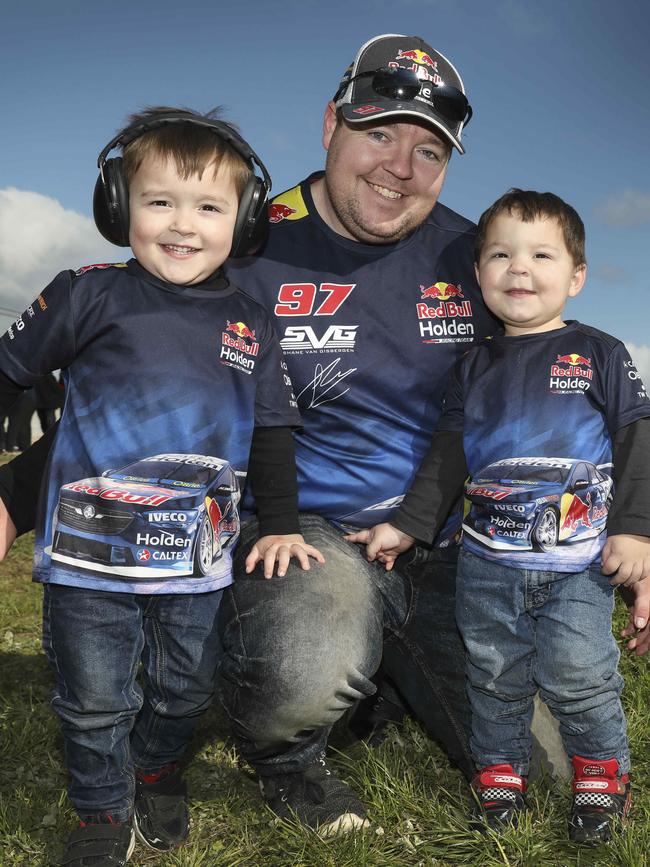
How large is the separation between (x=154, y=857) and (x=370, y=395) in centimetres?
203

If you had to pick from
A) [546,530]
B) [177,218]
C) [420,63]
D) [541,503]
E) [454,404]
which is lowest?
[546,530]

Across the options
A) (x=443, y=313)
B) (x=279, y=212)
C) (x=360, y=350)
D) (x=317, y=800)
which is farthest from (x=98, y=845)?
(x=279, y=212)

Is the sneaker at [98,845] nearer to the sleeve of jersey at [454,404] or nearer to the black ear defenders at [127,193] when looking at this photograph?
the sleeve of jersey at [454,404]

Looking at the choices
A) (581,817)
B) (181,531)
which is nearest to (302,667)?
(181,531)

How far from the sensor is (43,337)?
284 cm

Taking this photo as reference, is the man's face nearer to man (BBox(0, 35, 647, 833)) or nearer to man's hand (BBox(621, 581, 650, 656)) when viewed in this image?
man (BBox(0, 35, 647, 833))

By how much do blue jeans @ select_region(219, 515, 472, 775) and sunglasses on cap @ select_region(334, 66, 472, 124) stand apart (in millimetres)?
1911

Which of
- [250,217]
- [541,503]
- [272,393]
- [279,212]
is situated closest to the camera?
[541,503]

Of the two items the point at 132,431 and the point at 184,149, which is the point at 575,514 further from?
the point at 184,149

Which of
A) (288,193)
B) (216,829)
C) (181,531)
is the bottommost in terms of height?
(216,829)

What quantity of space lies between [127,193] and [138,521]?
118 centimetres

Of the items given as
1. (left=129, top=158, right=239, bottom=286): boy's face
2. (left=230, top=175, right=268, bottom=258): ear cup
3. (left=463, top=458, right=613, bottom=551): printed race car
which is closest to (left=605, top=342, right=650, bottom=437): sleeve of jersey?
(left=463, top=458, right=613, bottom=551): printed race car

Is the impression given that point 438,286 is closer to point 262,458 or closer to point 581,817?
point 262,458

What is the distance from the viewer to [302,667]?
296 cm
